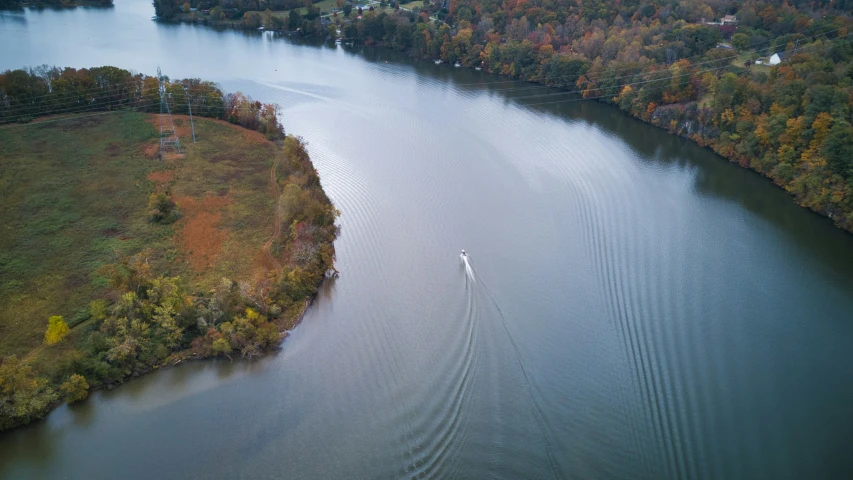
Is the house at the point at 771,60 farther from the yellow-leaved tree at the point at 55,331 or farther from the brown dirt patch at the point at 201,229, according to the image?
the yellow-leaved tree at the point at 55,331

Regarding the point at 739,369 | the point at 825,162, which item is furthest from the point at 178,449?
the point at 825,162

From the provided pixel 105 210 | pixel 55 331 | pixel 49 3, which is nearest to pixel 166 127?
pixel 105 210

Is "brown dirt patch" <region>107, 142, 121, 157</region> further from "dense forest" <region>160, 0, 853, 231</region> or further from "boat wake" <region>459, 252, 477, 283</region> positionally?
"dense forest" <region>160, 0, 853, 231</region>

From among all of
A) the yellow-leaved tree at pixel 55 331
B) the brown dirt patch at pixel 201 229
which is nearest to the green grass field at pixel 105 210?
the brown dirt patch at pixel 201 229

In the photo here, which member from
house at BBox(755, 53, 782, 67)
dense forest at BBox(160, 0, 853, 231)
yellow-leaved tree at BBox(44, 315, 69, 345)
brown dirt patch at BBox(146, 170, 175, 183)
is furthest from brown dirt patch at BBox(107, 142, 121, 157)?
house at BBox(755, 53, 782, 67)

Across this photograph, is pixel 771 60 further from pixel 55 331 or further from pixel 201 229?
pixel 55 331

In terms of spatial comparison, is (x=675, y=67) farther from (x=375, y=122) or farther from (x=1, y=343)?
(x=1, y=343)

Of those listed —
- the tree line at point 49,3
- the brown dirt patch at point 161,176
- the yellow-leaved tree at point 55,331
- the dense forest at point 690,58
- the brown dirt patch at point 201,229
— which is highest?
the dense forest at point 690,58
